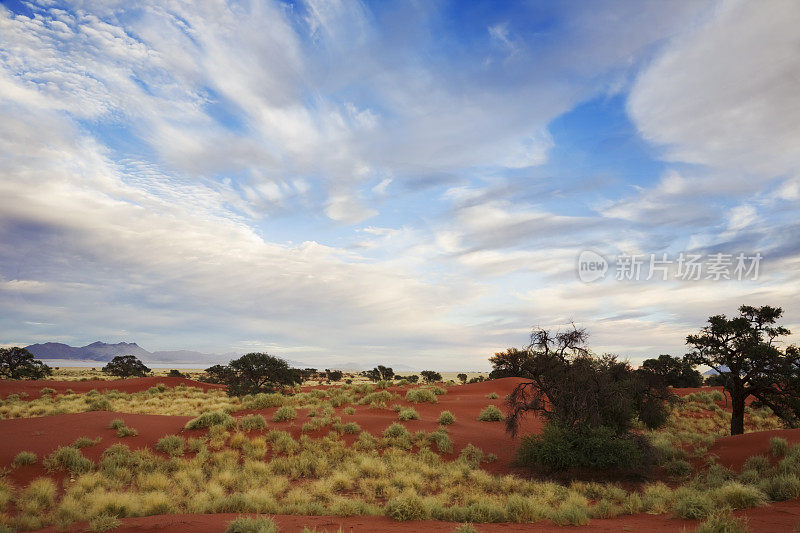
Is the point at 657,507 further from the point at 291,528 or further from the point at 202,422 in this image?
the point at 202,422

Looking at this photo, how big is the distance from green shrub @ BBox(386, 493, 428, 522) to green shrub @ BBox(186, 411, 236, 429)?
44.5 ft

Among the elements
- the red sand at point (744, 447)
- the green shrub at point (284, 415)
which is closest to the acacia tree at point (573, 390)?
A: the red sand at point (744, 447)

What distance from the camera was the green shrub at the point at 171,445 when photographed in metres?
18.2

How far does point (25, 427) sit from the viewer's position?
63.7 feet

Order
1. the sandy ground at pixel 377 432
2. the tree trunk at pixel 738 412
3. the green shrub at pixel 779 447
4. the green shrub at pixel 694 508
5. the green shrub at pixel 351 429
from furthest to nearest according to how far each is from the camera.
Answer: the tree trunk at pixel 738 412, the green shrub at pixel 351 429, the green shrub at pixel 779 447, the green shrub at pixel 694 508, the sandy ground at pixel 377 432

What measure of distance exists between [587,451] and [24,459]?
2125 centimetres

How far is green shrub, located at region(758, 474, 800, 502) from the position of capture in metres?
12.0

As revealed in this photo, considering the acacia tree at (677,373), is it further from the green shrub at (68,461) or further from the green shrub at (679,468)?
the green shrub at (68,461)

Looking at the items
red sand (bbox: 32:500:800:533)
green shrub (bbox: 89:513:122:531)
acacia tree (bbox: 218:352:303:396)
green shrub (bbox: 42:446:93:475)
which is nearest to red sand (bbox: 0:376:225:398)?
acacia tree (bbox: 218:352:303:396)

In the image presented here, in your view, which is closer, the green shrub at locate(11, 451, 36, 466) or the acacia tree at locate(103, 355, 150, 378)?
the green shrub at locate(11, 451, 36, 466)

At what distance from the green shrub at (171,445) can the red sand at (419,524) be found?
892 cm

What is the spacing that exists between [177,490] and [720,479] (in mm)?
18477

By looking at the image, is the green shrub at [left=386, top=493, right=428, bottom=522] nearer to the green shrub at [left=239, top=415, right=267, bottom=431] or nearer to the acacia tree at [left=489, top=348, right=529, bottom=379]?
the acacia tree at [left=489, top=348, right=529, bottom=379]

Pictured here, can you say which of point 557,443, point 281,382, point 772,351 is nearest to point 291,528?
point 557,443
